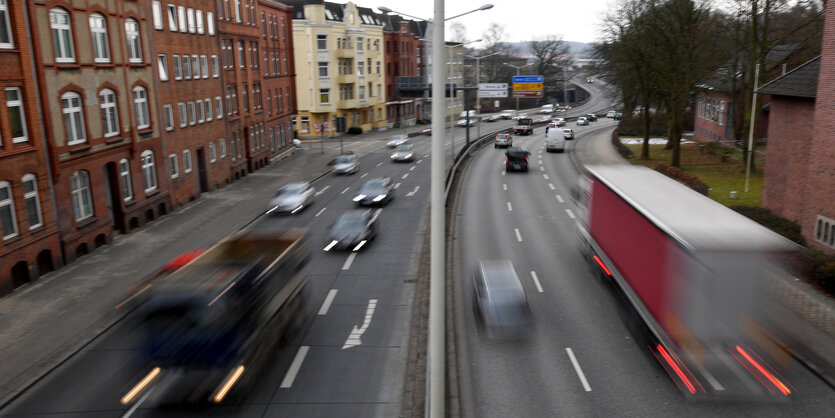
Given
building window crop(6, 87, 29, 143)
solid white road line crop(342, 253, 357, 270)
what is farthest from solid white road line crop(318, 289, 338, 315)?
building window crop(6, 87, 29, 143)

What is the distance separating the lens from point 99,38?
2661 cm

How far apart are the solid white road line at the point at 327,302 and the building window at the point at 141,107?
1657 cm

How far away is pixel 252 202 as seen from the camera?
35375mm

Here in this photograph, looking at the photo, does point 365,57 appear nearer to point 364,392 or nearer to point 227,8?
point 227,8

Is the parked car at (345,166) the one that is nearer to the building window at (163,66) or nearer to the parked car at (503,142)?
the building window at (163,66)

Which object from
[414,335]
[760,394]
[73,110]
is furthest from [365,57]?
[760,394]

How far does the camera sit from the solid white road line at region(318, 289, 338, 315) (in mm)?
17953

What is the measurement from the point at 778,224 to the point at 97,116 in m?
29.0

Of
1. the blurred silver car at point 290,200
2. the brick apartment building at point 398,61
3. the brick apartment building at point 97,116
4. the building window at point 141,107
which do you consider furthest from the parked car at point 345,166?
the brick apartment building at point 398,61

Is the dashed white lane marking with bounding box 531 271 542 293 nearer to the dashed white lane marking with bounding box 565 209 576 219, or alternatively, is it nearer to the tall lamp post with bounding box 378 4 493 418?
the dashed white lane marking with bounding box 565 209 576 219

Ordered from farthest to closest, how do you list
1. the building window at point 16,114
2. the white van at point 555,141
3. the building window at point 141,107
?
the white van at point 555,141 < the building window at point 141,107 < the building window at point 16,114

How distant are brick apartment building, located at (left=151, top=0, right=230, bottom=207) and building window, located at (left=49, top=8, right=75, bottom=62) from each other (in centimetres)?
695

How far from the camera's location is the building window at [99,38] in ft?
85.5

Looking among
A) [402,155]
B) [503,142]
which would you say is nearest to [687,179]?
[402,155]
